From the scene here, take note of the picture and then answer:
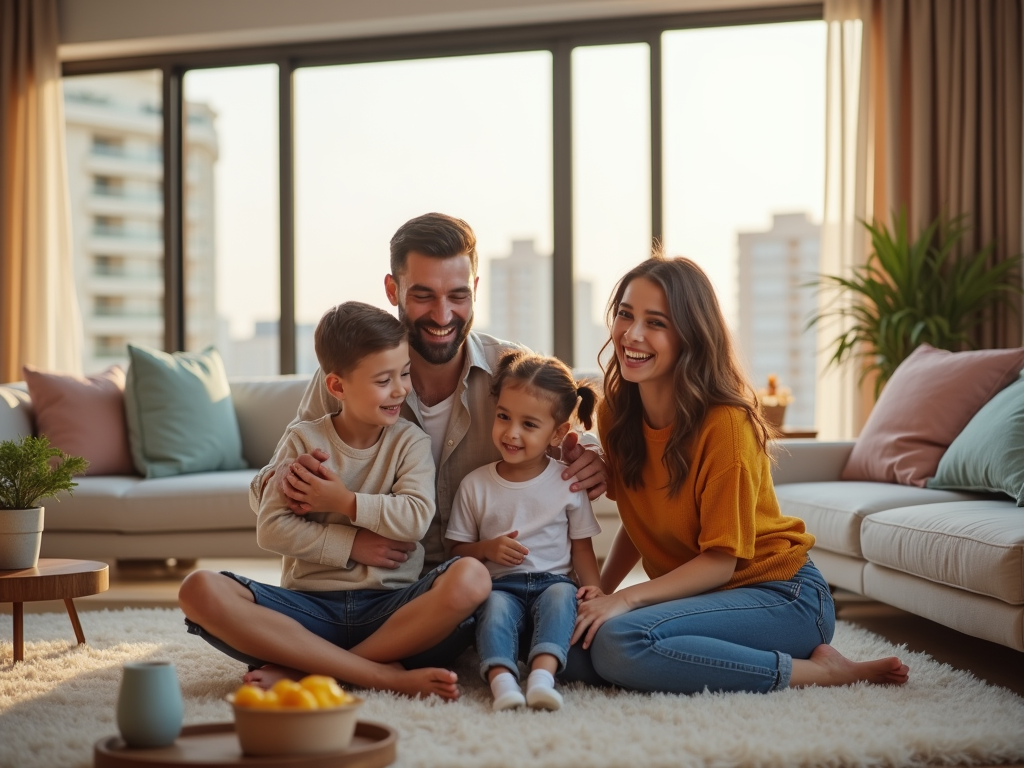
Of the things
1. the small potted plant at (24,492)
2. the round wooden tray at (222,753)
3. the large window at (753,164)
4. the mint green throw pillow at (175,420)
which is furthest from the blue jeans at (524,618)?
the large window at (753,164)

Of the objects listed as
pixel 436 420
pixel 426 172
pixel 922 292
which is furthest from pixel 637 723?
pixel 426 172

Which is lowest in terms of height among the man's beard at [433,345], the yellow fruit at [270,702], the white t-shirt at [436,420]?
the yellow fruit at [270,702]

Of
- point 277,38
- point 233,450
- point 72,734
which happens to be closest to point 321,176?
point 277,38

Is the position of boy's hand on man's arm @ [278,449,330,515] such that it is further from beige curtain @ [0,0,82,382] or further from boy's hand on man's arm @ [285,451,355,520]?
beige curtain @ [0,0,82,382]

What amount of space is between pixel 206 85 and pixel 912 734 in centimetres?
516

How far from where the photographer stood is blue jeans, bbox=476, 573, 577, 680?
204 cm

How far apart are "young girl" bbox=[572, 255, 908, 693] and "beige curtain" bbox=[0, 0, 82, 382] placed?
4204mm

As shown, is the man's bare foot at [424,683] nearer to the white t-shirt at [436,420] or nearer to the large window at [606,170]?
the white t-shirt at [436,420]

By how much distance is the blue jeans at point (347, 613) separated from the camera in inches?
84.1

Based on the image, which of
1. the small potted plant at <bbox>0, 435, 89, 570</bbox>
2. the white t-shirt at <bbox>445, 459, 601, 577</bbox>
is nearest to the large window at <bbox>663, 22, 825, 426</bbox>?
the white t-shirt at <bbox>445, 459, 601, 577</bbox>

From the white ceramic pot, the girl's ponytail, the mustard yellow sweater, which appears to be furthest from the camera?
the white ceramic pot

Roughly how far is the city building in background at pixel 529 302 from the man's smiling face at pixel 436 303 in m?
2.89

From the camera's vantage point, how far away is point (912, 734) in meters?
1.80

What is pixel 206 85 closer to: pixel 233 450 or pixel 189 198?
pixel 189 198
